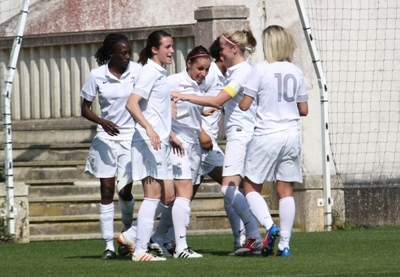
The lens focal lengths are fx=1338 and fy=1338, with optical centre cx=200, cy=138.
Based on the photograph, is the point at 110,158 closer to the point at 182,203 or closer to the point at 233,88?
the point at 182,203

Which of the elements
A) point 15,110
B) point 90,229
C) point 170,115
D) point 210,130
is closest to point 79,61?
point 15,110

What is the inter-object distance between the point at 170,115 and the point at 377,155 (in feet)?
23.4

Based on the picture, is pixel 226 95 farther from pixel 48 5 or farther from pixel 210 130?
pixel 48 5

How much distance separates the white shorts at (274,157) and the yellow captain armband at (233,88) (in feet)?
1.49

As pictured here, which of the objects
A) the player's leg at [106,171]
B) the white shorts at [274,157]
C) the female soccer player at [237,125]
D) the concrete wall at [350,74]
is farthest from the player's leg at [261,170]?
the concrete wall at [350,74]

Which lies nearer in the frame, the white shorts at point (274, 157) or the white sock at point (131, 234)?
the white shorts at point (274, 157)

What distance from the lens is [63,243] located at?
50.6 feet

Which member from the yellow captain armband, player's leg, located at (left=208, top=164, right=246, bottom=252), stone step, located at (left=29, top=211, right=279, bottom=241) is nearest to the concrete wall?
stone step, located at (left=29, top=211, right=279, bottom=241)

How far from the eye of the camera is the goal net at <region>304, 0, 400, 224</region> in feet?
60.4

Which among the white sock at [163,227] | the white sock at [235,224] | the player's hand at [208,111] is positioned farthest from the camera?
the white sock at [235,224]

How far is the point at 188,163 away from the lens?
12.5 metres

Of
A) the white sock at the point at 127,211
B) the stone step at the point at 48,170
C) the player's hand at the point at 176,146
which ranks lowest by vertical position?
the white sock at the point at 127,211

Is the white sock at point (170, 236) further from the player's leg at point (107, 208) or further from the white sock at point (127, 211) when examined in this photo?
the player's leg at point (107, 208)

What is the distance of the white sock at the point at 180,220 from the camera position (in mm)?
12383
